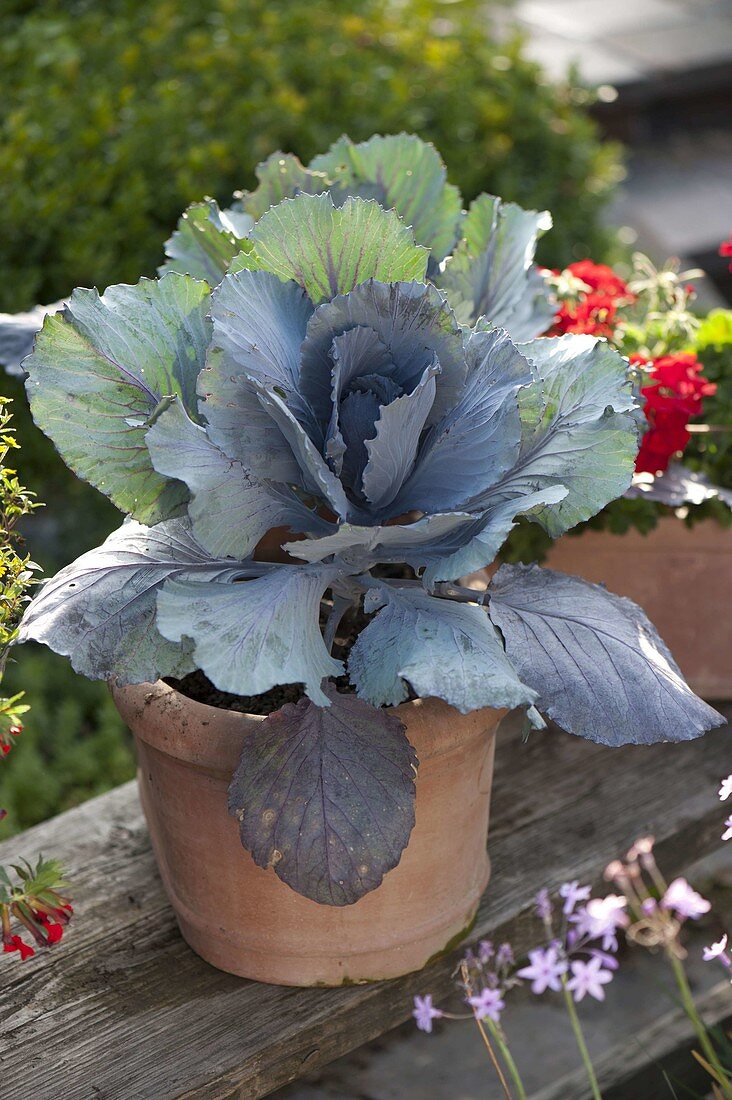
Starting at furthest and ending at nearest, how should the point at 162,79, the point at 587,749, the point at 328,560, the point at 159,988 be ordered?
the point at 162,79 → the point at 587,749 → the point at 159,988 → the point at 328,560

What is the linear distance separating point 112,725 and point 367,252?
1.56 m

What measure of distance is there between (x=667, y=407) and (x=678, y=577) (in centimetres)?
28

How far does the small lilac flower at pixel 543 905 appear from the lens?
131 cm

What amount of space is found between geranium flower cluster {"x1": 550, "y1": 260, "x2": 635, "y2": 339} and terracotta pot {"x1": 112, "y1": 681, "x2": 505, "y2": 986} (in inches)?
23.2

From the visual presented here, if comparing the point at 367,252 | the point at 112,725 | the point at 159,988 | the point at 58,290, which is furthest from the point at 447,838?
the point at 58,290

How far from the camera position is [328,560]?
116cm

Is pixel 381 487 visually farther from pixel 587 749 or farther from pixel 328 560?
pixel 587 749

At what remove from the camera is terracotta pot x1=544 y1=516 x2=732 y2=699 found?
1583 mm

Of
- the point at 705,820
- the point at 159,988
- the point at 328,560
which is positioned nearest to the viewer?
the point at 328,560

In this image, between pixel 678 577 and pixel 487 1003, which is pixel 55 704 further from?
pixel 487 1003

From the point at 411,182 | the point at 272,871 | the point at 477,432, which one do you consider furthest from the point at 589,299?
the point at 272,871

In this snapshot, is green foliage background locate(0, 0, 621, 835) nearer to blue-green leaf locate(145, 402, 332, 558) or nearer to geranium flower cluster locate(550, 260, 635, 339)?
geranium flower cluster locate(550, 260, 635, 339)

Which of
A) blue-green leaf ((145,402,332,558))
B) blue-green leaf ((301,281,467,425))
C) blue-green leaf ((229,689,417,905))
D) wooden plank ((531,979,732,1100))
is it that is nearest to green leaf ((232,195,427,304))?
blue-green leaf ((301,281,467,425))

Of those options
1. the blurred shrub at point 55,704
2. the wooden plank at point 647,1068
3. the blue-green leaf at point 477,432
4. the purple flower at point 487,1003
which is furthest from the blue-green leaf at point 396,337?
the blurred shrub at point 55,704
